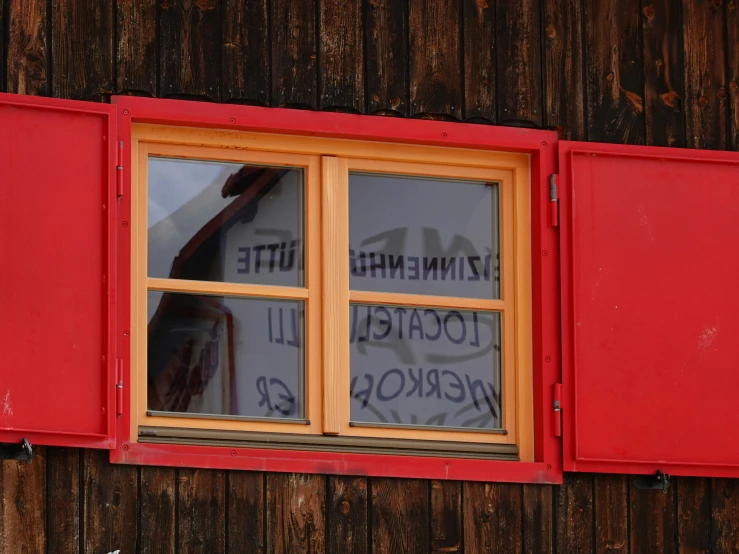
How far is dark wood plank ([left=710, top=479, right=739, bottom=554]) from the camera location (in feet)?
21.1

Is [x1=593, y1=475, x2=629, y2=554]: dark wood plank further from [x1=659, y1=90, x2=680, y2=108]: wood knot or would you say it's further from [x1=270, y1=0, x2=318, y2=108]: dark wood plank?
[x1=270, y1=0, x2=318, y2=108]: dark wood plank

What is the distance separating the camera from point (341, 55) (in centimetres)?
641

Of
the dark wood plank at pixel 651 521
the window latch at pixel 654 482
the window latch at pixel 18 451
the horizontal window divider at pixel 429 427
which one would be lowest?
the dark wood plank at pixel 651 521

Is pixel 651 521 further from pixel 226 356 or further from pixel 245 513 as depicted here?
pixel 226 356

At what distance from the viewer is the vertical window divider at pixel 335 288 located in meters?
6.23

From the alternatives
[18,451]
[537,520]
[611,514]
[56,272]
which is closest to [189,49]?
[56,272]

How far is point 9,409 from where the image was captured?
572 cm

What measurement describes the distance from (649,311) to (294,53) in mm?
1632

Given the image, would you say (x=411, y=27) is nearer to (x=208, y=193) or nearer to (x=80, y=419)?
(x=208, y=193)

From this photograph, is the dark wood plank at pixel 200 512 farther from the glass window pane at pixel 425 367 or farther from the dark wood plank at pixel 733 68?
the dark wood plank at pixel 733 68

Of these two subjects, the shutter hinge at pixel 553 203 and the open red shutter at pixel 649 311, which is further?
the shutter hinge at pixel 553 203

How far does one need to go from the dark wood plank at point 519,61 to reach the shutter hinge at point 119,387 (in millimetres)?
1742

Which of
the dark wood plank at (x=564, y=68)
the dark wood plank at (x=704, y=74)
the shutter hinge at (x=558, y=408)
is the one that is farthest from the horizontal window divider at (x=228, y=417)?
the dark wood plank at (x=704, y=74)

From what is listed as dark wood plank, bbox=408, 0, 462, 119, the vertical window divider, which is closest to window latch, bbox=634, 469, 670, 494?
the vertical window divider
